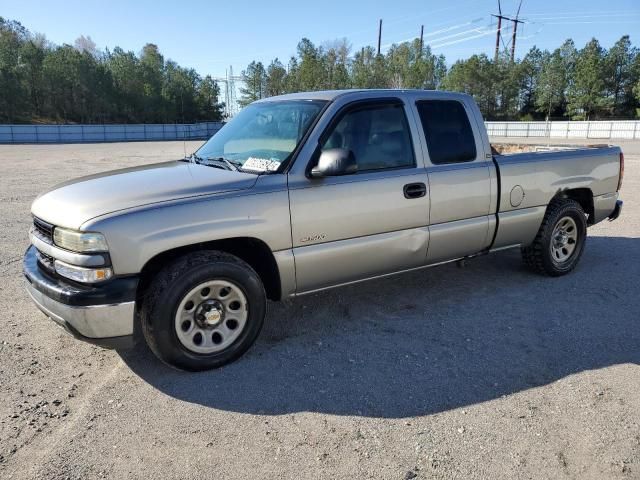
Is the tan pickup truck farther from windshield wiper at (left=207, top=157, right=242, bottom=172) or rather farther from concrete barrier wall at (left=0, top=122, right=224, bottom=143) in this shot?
concrete barrier wall at (left=0, top=122, right=224, bottom=143)

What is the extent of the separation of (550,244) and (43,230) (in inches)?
185

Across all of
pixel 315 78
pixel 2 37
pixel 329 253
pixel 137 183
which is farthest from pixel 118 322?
pixel 2 37

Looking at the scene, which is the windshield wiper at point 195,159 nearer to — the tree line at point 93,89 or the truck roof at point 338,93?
the truck roof at point 338,93

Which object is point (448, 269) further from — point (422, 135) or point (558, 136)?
point (558, 136)

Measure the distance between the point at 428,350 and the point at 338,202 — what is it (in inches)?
51.5

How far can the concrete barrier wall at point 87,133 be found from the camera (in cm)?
4194

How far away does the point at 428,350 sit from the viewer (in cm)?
392

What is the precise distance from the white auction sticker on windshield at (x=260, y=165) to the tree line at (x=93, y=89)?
2673 inches

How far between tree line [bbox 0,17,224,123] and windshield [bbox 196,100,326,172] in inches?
2641

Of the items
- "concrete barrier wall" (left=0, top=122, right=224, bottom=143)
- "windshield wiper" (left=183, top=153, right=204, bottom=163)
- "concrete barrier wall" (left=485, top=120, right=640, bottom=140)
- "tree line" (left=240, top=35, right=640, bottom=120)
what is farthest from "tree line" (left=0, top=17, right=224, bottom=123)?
"windshield wiper" (left=183, top=153, right=204, bottom=163)

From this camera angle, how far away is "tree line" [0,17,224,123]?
63562 millimetres

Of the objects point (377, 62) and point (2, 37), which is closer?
point (377, 62)

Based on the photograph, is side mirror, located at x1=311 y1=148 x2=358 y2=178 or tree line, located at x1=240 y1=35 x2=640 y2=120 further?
tree line, located at x1=240 y1=35 x2=640 y2=120

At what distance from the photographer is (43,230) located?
3.62 m
